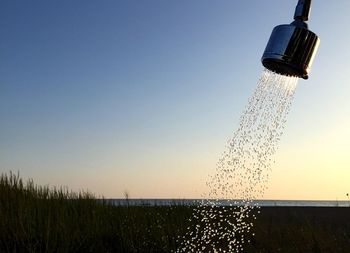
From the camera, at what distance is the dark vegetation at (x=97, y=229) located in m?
6.48

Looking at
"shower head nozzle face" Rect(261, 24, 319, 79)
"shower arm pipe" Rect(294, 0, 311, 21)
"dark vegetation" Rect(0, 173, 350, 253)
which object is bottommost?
"dark vegetation" Rect(0, 173, 350, 253)

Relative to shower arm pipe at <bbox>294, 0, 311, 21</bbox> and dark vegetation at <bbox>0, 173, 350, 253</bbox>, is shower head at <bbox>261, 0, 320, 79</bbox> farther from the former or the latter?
dark vegetation at <bbox>0, 173, 350, 253</bbox>

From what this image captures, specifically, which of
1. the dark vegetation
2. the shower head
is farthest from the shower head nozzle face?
the dark vegetation

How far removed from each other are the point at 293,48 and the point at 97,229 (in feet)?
18.9

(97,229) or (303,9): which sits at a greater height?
(303,9)

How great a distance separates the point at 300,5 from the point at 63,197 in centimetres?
767

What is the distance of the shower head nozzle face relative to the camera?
6.18 feet

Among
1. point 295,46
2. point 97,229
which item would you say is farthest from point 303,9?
point 97,229

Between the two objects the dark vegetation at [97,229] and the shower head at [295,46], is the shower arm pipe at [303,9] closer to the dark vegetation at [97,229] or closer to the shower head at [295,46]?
the shower head at [295,46]

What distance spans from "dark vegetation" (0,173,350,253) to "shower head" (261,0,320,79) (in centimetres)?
466

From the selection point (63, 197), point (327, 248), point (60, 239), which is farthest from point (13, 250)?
point (327, 248)

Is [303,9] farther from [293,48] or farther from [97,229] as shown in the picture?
[97,229]

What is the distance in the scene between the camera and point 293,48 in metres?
1.89

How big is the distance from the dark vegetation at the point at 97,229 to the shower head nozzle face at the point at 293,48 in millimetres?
4662
